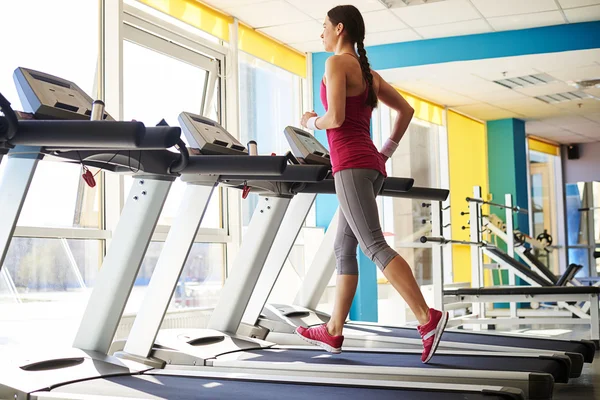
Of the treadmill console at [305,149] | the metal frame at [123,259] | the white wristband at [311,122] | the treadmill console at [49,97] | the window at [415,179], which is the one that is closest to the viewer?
the treadmill console at [49,97]

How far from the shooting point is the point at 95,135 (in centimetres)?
200

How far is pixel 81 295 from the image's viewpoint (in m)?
4.74

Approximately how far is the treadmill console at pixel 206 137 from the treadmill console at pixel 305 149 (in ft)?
1.19

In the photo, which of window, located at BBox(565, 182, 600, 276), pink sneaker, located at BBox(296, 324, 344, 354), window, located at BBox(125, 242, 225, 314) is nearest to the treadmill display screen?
pink sneaker, located at BBox(296, 324, 344, 354)

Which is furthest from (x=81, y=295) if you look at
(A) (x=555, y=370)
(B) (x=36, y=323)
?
(A) (x=555, y=370)

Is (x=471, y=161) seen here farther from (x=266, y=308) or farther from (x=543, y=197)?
(x=266, y=308)

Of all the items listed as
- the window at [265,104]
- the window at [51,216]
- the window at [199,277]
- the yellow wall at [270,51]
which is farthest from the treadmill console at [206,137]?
the yellow wall at [270,51]

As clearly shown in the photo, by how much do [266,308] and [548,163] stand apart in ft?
30.9

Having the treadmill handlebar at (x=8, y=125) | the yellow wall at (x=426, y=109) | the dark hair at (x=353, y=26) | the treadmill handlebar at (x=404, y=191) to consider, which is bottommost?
the treadmill handlebar at (x=404, y=191)

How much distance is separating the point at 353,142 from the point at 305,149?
2.72 feet

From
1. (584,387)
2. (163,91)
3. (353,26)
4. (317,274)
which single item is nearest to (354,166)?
(353,26)

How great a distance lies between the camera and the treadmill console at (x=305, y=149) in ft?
11.7

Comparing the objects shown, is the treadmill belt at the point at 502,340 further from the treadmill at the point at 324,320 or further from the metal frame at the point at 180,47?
the metal frame at the point at 180,47

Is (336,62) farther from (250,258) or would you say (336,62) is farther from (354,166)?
(250,258)
